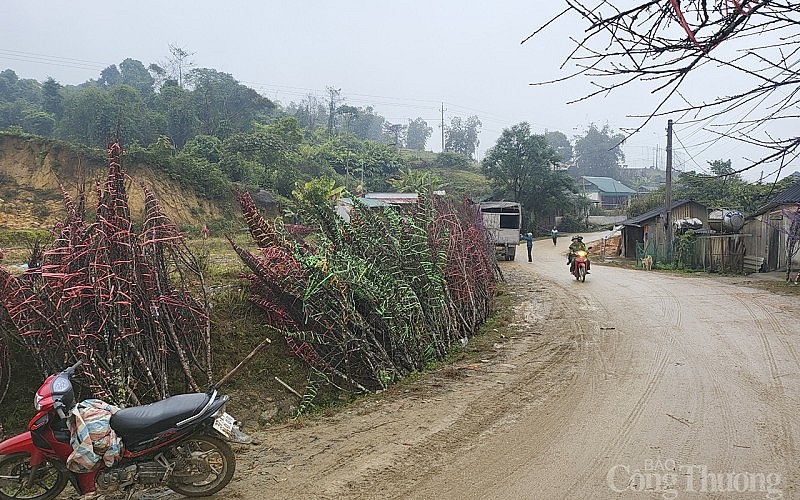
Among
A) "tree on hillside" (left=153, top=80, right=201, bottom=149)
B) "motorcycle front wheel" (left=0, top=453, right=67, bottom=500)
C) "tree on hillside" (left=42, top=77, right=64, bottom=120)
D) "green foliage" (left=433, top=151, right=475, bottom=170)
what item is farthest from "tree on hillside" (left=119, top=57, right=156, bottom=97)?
"motorcycle front wheel" (left=0, top=453, right=67, bottom=500)

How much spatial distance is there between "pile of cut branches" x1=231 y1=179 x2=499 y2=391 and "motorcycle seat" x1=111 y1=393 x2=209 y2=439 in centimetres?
279

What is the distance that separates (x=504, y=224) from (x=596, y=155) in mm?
72664

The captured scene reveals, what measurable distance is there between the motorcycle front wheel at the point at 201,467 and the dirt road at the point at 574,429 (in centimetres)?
17

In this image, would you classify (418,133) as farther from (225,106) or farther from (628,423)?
(628,423)

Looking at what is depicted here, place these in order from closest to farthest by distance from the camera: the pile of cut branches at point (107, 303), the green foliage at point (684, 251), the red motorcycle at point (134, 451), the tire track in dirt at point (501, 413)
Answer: the red motorcycle at point (134, 451), the tire track in dirt at point (501, 413), the pile of cut branches at point (107, 303), the green foliage at point (684, 251)

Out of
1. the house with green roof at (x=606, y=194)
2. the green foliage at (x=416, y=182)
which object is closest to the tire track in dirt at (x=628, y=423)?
the green foliage at (x=416, y=182)

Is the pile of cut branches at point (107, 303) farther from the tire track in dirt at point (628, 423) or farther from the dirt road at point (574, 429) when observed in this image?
the tire track in dirt at point (628, 423)

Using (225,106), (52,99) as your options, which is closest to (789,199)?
(225,106)

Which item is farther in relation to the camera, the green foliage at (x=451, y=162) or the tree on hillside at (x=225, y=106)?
the green foliage at (x=451, y=162)

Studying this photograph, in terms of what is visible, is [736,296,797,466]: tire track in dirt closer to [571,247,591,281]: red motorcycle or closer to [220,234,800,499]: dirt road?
[220,234,800,499]: dirt road

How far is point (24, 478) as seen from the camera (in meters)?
4.14

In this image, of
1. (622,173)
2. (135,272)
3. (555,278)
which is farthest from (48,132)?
(622,173)

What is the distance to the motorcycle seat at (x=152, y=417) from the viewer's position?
13.2ft

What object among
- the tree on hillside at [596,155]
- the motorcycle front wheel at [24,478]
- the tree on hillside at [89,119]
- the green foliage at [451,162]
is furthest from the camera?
the tree on hillside at [596,155]
